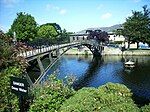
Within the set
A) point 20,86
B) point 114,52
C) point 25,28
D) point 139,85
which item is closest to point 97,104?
point 20,86

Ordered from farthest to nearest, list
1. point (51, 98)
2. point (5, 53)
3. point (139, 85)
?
point (139, 85)
point (5, 53)
point (51, 98)

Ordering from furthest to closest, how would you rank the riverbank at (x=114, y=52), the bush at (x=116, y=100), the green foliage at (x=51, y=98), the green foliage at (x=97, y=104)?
the riverbank at (x=114, y=52)
the green foliage at (x=51, y=98)
the bush at (x=116, y=100)
the green foliage at (x=97, y=104)

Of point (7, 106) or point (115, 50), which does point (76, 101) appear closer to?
point (7, 106)

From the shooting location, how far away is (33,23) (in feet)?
201

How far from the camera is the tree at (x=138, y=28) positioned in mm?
66131

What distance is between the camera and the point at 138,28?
67500mm

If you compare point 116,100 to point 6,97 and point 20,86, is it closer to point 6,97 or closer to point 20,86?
point 20,86

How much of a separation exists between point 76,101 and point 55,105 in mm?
1218

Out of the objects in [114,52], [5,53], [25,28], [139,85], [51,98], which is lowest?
[139,85]

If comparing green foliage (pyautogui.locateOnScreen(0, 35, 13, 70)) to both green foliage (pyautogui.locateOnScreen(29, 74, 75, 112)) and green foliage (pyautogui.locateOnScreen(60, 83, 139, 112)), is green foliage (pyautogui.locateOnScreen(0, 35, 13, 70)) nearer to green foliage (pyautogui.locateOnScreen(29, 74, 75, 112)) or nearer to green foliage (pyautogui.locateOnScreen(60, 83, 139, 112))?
green foliage (pyautogui.locateOnScreen(29, 74, 75, 112))

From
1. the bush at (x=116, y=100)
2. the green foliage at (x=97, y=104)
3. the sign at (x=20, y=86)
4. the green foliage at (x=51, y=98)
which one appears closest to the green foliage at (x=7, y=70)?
the green foliage at (x=51, y=98)

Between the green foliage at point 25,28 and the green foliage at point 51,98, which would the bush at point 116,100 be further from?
the green foliage at point 25,28

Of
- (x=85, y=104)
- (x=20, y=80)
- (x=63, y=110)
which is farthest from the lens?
(x=85, y=104)

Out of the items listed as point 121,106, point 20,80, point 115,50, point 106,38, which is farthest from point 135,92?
point 106,38
